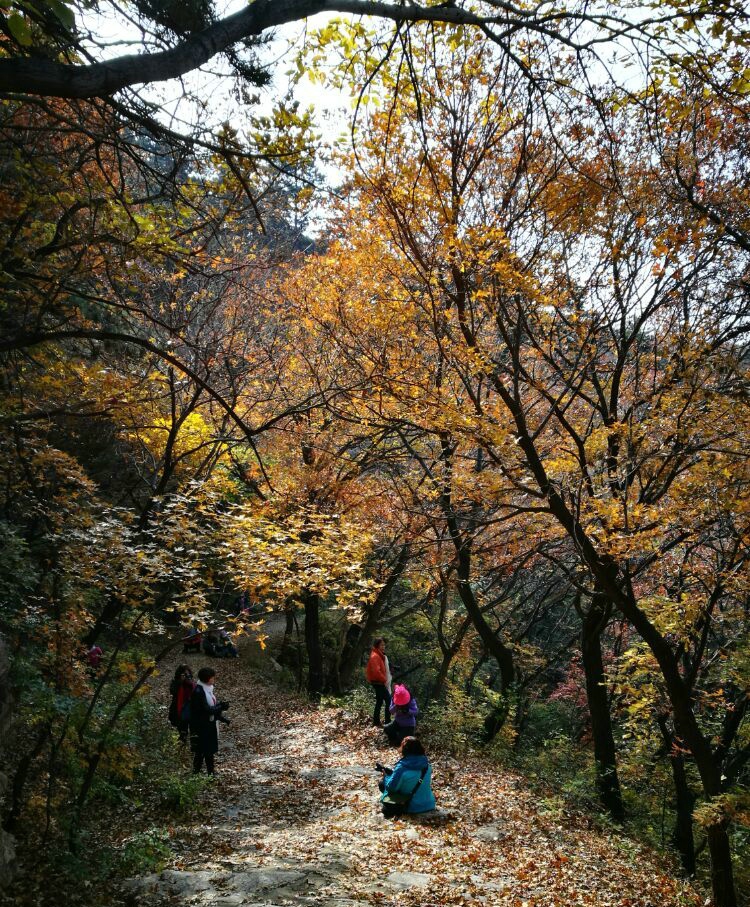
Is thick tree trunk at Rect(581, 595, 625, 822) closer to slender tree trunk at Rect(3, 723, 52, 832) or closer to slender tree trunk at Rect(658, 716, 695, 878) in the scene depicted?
slender tree trunk at Rect(658, 716, 695, 878)

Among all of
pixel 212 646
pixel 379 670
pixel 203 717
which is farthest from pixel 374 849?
pixel 212 646

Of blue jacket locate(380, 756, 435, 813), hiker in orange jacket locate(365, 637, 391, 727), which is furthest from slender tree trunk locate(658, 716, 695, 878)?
hiker in orange jacket locate(365, 637, 391, 727)

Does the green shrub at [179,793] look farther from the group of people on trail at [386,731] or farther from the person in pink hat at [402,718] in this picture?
the person in pink hat at [402,718]

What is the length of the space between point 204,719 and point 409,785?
2.96 meters

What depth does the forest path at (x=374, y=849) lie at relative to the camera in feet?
18.8

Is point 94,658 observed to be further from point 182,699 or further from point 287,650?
point 287,650

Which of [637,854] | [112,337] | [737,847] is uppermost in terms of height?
[112,337]

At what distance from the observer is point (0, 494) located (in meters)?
9.42

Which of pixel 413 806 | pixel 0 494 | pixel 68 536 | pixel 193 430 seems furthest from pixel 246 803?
pixel 193 430

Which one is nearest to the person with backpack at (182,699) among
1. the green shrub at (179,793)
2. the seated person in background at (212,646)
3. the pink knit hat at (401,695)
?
the green shrub at (179,793)

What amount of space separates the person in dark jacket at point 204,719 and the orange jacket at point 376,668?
10.4 feet

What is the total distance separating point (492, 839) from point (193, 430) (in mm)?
8851

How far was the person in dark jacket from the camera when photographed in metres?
8.88

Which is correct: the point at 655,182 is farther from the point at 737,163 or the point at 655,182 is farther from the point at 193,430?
the point at 193,430
